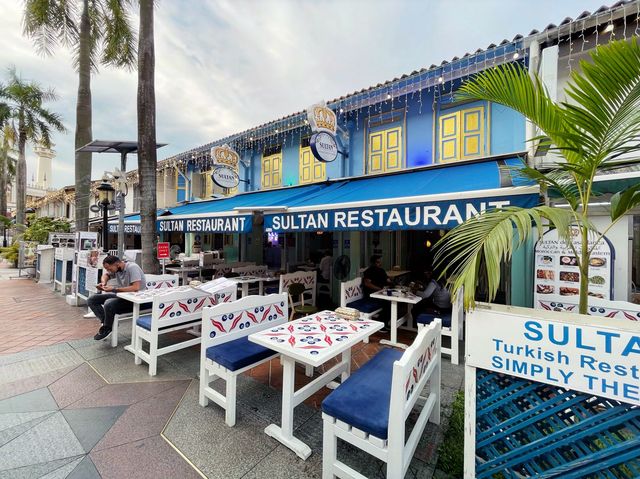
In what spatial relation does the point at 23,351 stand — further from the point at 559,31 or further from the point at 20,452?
the point at 559,31

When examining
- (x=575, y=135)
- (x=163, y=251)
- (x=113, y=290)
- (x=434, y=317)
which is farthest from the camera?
(x=163, y=251)

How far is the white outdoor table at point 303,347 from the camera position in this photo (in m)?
2.51

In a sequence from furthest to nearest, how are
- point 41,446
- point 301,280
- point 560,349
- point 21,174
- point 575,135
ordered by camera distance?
point 21,174, point 301,280, point 41,446, point 575,135, point 560,349

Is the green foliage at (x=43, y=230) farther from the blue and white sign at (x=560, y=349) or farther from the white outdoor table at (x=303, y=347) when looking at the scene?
the blue and white sign at (x=560, y=349)

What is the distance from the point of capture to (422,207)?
11.6ft

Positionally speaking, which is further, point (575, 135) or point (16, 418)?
point (16, 418)

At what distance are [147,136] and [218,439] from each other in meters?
6.51

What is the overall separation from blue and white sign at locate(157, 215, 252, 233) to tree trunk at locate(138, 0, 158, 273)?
491 mm

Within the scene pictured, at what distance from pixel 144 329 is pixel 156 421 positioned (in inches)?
60.5

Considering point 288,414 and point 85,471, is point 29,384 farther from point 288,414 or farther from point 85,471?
point 288,414

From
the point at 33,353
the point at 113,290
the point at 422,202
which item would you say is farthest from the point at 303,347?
the point at 33,353

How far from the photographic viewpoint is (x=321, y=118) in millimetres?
6453

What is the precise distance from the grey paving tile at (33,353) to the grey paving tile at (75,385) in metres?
0.99

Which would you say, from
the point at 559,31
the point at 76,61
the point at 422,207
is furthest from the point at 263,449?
the point at 76,61
